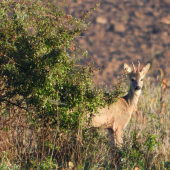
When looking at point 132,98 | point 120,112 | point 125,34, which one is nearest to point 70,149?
point 120,112

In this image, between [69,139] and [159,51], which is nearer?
[69,139]

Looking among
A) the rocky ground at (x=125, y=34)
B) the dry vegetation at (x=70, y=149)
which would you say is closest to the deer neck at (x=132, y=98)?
the dry vegetation at (x=70, y=149)

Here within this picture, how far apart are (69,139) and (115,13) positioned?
Result: 825 inches

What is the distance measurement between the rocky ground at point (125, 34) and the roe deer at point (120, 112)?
8867 mm

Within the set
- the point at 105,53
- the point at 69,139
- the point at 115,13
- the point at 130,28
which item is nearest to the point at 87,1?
the point at 115,13

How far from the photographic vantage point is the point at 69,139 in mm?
6598

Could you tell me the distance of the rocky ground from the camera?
65.8 ft

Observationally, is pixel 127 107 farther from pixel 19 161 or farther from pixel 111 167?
pixel 19 161

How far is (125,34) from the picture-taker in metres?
24.0

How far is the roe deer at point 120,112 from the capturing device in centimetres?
730

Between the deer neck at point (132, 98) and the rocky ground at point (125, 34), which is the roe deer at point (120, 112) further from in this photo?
the rocky ground at point (125, 34)

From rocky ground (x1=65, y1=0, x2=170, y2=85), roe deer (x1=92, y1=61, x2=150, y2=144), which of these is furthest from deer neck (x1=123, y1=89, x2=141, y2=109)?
rocky ground (x1=65, y1=0, x2=170, y2=85)

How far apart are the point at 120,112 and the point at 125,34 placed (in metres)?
16.7

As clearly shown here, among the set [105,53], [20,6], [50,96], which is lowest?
[50,96]
